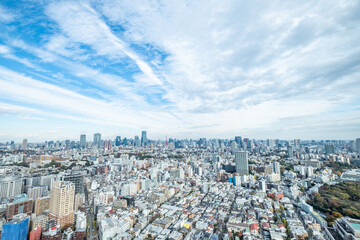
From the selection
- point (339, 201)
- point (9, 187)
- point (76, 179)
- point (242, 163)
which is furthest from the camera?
point (242, 163)

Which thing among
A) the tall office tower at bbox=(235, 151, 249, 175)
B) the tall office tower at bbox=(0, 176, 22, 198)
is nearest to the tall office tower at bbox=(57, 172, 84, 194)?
the tall office tower at bbox=(0, 176, 22, 198)

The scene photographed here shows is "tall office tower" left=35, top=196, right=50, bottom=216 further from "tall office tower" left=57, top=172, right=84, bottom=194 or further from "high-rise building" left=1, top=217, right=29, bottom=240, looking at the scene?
"tall office tower" left=57, top=172, right=84, bottom=194

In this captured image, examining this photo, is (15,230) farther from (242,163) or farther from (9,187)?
(242,163)

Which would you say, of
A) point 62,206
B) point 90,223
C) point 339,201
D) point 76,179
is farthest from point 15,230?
point 339,201

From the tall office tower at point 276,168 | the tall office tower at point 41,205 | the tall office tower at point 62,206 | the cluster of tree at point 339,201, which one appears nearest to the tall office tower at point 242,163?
the tall office tower at point 276,168

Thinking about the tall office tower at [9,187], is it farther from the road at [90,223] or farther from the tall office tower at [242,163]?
the tall office tower at [242,163]
